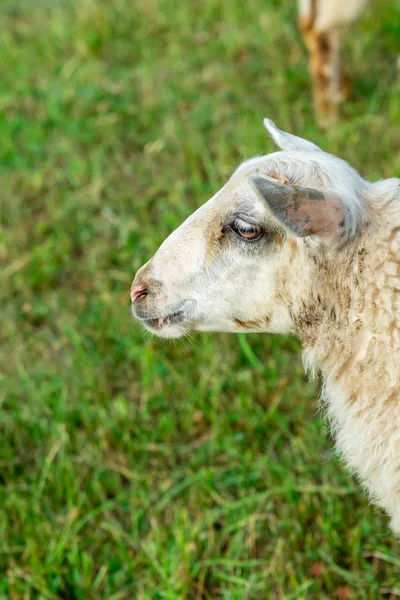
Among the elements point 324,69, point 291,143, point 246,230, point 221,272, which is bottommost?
point 221,272

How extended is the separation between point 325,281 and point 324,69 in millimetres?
2951

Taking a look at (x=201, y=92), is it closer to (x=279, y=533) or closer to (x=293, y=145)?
(x=293, y=145)

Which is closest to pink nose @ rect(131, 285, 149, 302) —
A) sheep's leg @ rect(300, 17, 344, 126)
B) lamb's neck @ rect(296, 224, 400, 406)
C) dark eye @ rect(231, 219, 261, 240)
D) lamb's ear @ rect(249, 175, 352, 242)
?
dark eye @ rect(231, 219, 261, 240)

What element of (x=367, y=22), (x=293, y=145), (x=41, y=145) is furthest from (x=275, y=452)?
(x=367, y=22)

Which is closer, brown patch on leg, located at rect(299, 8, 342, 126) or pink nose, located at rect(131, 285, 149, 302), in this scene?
pink nose, located at rect(131, 285, 149, 302)

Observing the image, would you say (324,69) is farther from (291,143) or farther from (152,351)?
(291,143)

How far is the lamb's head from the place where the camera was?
7.09ft

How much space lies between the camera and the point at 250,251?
2.32 meters

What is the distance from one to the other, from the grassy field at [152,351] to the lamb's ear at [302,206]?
A: 139cm

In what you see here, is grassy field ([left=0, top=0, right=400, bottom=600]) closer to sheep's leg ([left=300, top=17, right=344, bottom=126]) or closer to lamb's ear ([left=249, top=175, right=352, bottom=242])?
sheep's leg ([left=300, top=17, right=344, bottom=126])

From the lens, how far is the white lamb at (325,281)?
7.29ft

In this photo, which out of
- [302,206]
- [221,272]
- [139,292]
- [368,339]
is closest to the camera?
[302,206]

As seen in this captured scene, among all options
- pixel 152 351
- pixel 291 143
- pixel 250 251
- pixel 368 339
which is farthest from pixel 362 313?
pixel 152 351

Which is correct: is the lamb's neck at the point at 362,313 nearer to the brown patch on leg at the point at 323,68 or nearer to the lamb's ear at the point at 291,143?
the lamb's ear at the point at 291,143
